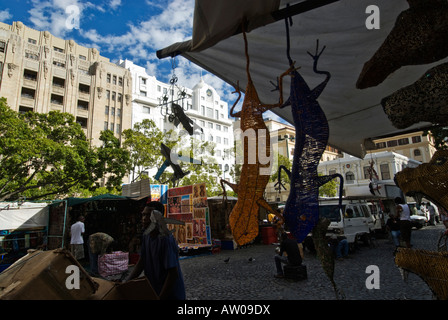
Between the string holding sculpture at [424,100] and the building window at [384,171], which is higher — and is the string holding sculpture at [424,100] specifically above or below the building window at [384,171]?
below

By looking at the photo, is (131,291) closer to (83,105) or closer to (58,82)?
(83,105)

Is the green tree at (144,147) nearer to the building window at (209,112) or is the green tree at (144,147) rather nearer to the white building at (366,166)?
the white building at (366,166)

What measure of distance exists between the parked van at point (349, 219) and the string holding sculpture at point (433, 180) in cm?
808

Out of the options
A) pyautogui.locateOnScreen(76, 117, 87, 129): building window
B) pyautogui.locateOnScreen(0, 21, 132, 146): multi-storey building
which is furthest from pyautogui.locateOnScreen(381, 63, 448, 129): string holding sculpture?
pyautogui.locateOnScreen(76, 117, 87, 129): building window

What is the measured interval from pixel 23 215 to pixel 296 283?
31.4ft

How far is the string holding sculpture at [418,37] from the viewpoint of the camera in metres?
1.12

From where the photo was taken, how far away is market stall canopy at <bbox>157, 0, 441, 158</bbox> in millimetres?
1590

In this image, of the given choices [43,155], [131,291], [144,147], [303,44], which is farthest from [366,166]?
[131,291]

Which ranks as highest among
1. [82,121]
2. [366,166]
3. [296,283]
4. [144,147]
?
[82,121]

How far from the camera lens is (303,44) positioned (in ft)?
7.06

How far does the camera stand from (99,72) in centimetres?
3375

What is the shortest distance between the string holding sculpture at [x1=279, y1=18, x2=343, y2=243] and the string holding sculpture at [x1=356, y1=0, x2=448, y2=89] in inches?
20.9

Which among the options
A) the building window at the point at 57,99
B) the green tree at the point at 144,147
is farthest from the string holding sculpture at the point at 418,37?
the building window at the point at 57,99

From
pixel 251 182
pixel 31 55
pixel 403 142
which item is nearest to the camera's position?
pixel 251 182
